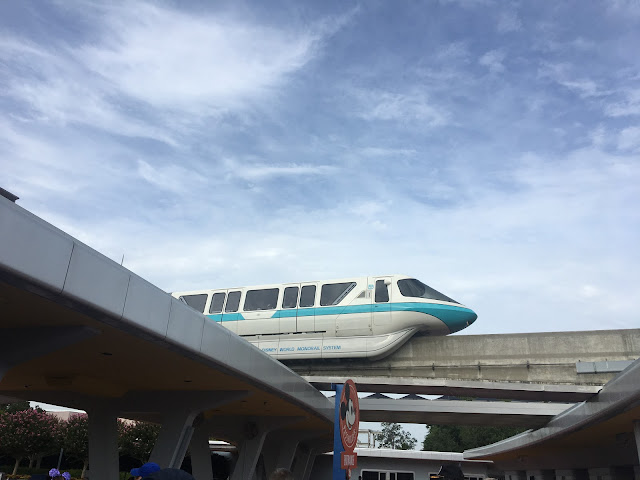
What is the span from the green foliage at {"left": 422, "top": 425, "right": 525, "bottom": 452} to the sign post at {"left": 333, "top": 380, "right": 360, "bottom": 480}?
6896cm

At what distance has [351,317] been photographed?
81.4 feet

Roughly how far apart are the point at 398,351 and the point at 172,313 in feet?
57.4

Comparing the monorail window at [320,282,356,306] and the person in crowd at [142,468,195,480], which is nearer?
the person in crowd at [142,468,195,480]

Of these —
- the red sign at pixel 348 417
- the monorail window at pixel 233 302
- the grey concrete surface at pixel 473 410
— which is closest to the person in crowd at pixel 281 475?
the red sign at pixel 348 417

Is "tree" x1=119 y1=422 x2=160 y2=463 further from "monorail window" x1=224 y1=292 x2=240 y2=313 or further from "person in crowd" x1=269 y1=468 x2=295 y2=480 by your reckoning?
"person in crowd" x1=269 y1=468 x2=295 y2=480

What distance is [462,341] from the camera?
82.1ft

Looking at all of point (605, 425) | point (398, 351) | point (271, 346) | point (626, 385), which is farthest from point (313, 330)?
point (626, 385)

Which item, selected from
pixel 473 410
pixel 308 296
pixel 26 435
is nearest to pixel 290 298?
pixel 308 296

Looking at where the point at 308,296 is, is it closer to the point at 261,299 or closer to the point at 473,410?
the point at 261,299

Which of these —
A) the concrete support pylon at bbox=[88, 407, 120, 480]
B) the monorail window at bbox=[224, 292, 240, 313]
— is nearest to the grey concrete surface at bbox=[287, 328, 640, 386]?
the monorail window at bbox=[224, 292, 240, 313]

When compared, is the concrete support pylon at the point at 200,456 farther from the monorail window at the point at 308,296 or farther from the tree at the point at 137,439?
the tree at the point at 137,439

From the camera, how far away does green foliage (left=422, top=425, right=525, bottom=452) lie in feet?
243

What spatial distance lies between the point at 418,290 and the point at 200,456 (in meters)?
11.6

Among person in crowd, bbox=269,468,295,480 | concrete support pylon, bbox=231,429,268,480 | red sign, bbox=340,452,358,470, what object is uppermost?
concrete support pylon, bbox=231,429,268,480
